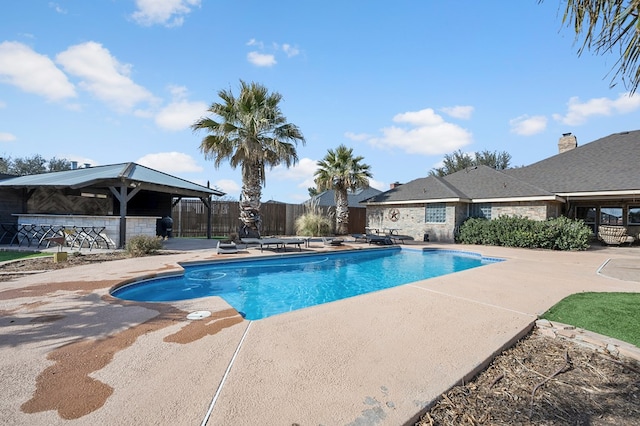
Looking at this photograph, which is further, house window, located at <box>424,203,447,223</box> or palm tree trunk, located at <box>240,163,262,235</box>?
house window, located at <box>424,203,447,223</box>

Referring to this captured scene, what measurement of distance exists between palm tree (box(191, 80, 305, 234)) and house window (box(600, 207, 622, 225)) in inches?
711

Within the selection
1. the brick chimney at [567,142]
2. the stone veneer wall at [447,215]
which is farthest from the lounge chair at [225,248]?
the brick chimney at [567,142]

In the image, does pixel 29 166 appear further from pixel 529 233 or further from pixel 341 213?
pixel 529 233

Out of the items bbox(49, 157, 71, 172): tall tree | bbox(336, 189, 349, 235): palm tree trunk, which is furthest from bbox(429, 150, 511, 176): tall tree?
bbox(49, 157, 71, 172): tall tree

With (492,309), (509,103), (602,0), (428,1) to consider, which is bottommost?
(492,309)

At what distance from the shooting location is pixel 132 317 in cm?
410

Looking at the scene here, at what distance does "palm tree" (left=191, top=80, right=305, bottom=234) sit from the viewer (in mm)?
12391

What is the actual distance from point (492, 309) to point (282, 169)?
10884 millimetres

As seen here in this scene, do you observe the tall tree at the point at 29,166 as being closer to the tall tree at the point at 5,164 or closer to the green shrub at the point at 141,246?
the tall tree at the point at 5,164

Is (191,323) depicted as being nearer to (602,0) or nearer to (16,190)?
(602,0)

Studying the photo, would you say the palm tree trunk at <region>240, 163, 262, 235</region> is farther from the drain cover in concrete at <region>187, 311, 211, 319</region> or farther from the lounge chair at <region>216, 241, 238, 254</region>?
the drain cover in concrete at <region>187, 311, 211, 319</region>

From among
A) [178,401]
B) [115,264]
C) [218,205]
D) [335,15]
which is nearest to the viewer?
[178,401]

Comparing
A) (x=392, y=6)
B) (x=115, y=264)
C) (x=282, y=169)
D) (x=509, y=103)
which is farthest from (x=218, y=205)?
(x=509, y=103)

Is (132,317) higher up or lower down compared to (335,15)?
lower down
